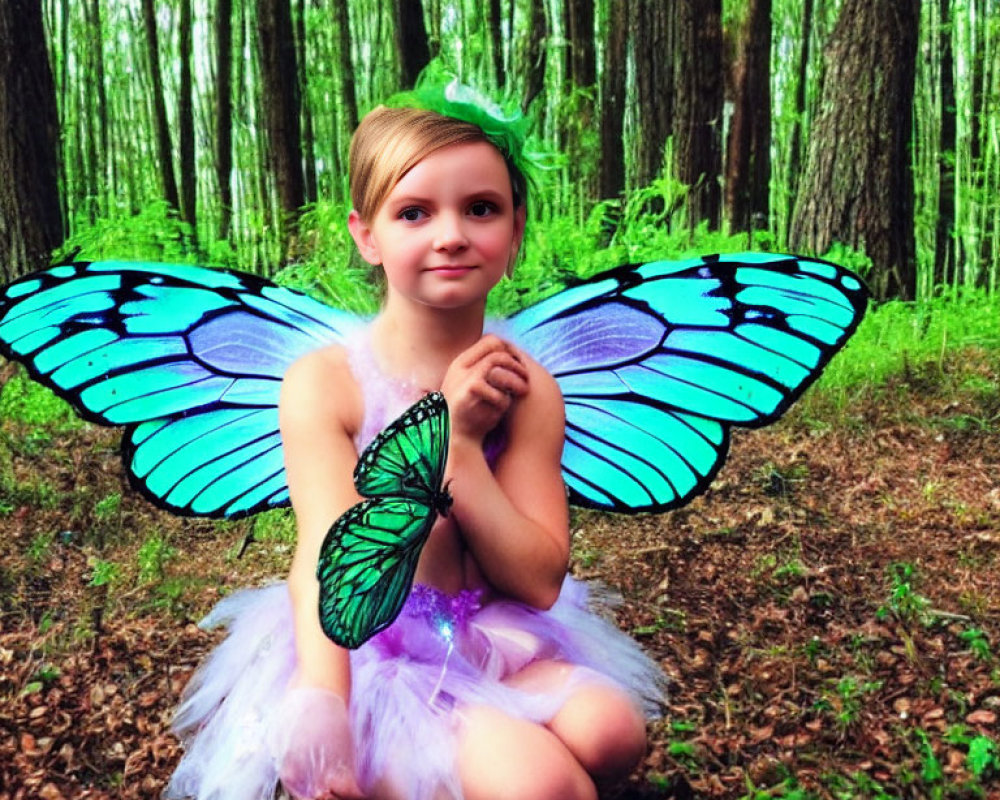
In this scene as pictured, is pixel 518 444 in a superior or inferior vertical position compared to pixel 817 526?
superior

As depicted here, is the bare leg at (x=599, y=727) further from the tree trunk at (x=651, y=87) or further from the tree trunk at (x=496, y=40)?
the tree trunk at (x=496, y=40)

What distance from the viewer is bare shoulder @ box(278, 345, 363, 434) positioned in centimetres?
121

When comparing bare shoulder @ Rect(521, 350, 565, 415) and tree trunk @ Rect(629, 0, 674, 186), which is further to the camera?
tree trunk @ Rect(629, 0, 674, 186)

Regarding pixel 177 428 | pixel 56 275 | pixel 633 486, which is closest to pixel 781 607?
pixel 633 486

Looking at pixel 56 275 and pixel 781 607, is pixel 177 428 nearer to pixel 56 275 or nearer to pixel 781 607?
pixel 56 275

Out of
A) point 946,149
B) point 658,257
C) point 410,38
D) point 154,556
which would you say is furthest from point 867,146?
point 154,556

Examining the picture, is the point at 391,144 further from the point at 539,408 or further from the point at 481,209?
the point at 539,408

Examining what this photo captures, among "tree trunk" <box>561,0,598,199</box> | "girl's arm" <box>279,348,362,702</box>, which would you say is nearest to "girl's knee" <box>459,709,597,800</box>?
"girl's arm" <box>279,348,362,702</box>

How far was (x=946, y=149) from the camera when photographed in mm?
4359

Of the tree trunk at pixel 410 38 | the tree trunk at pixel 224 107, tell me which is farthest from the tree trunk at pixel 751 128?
the tree trunk at pixel 224 107

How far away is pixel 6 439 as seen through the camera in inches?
118

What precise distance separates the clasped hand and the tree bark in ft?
10.2

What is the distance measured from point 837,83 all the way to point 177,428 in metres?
2.80

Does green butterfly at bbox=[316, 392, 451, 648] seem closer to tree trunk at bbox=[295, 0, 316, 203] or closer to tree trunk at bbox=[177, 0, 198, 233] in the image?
tree trunk at bbox=[295, 0, 316, 203]
